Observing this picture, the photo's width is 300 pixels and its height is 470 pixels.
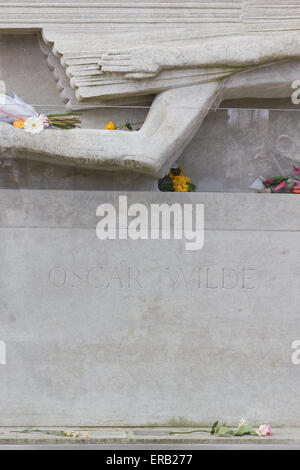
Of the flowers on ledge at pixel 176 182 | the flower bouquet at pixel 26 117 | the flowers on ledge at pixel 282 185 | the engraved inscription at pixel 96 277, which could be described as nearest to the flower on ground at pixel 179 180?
the flowers on ledge at pixel 176 182

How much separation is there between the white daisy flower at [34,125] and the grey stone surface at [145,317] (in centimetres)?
41

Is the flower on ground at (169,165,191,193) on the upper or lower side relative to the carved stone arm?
lower

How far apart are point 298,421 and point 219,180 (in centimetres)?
169

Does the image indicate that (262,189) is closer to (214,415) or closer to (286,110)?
(286,110)

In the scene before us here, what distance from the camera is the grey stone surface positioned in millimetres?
4543

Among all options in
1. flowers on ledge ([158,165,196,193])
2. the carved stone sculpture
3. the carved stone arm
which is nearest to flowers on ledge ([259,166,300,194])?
flowers on ledge ([158,165,196,193])

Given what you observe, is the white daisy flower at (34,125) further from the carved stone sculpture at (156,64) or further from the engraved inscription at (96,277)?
the engraved inscription at (96,277)

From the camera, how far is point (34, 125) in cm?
460

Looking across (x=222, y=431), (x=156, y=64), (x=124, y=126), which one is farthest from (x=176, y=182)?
(x=222, y=431)

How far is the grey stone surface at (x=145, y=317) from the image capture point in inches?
179

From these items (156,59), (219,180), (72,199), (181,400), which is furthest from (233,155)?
(181,400)

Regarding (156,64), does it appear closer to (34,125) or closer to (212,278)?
(34,125)

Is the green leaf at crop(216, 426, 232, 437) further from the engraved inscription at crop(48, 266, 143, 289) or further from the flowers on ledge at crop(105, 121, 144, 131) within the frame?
the flowers on ledge at crop(105, 121, 144, 131)

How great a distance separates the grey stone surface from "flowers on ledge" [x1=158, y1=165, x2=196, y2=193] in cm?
25
